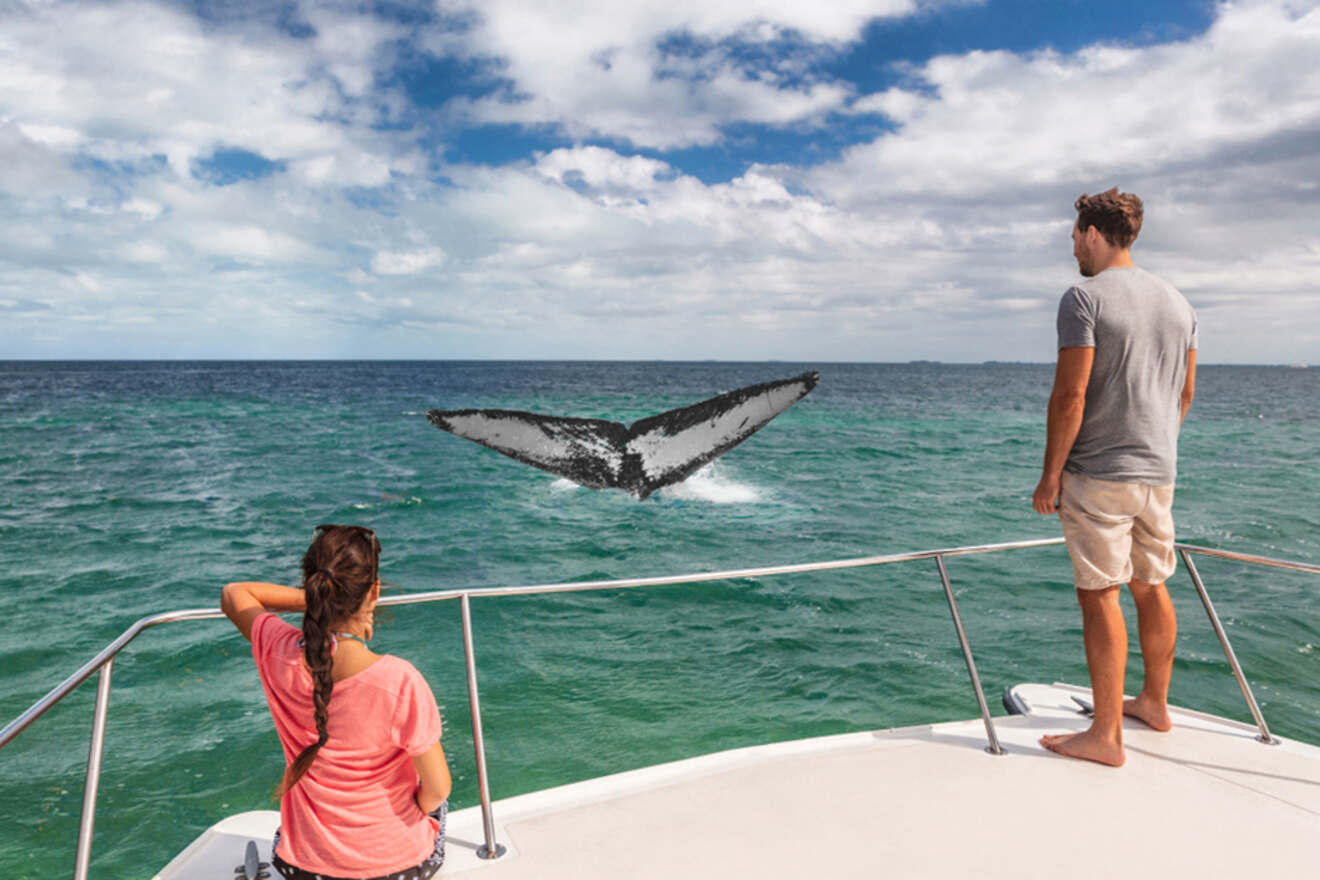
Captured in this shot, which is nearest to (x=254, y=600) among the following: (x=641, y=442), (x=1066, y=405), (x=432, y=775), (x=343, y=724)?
(x=343, y=724)

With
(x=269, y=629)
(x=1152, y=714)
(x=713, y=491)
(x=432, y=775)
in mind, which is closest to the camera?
(x=269, y=629)

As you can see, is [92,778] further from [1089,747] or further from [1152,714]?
[1152,714]

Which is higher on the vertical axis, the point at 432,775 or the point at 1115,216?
the point at 1115,216

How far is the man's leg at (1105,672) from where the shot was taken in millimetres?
3750

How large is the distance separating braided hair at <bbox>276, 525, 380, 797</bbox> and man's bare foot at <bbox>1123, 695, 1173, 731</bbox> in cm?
417

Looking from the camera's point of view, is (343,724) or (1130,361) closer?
(343,724)

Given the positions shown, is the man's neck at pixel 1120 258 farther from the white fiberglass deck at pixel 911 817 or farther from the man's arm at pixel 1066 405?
the white fiberglass deck at pixel 911 817

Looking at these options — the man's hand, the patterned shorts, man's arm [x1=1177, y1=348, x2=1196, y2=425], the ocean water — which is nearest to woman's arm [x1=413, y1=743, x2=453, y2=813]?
the patterned shorts

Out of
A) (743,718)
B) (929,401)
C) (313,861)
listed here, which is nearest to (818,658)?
(743,718)

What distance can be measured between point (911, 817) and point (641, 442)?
5.27 metres

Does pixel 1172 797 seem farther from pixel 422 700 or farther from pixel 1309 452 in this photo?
pixel 1309 452

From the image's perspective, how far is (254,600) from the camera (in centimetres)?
271

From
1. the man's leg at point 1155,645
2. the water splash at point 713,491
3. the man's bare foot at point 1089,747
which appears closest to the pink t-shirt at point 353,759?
the man's bare foot at point 1089,747

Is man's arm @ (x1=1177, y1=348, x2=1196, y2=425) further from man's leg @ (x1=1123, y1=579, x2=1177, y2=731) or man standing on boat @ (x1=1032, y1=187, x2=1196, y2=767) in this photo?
man's leg @ (x1=1123, y1=579, x2=1177, y2=731)
